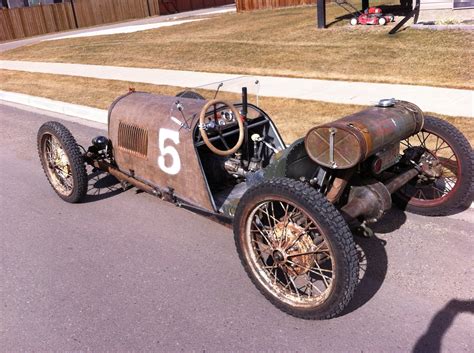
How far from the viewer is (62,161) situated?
5.62 meters

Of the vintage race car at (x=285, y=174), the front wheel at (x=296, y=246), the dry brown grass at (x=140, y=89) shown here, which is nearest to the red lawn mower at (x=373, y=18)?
the dry brown grass at (x=140, y=89)

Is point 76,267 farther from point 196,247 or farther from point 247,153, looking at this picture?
point 247,153

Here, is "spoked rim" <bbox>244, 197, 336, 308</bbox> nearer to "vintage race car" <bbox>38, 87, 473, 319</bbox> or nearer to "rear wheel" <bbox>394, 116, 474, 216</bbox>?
"vintage race car" <bbox>38, 87, 473, 319</bbox>

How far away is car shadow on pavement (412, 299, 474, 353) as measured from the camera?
2.99 metres

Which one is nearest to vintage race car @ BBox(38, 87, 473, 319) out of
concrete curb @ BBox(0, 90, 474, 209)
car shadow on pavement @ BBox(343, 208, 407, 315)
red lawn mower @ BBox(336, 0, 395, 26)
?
car shadow on pavement @ BBox(343, 208, 407, 315)

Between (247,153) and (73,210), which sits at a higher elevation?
(247,153)

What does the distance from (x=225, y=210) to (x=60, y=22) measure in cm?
3610

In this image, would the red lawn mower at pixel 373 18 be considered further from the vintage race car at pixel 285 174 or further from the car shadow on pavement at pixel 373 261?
the car shadow on pavement at pixel 373 261

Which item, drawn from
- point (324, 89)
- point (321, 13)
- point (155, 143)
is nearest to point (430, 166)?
point (155, 143)

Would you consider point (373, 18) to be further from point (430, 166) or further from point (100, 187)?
point (100, 187)

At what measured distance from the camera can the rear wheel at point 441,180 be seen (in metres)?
4.16

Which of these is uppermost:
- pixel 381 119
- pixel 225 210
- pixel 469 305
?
pixel 381 119

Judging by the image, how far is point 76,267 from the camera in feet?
13.9

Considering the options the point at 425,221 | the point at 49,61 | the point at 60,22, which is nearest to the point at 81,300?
the point at 425,221
